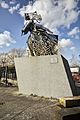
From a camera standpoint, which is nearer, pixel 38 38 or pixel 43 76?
pixel 43 76

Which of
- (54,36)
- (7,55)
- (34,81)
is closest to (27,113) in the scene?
(34,81)

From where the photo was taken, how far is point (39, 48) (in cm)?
1695

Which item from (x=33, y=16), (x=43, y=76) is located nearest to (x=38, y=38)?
(x=33, y=16)

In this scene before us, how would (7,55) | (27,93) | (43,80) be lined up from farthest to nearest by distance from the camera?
(7,55)
(27,93)
(43,80)

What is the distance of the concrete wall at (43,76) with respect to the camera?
45.6 ft

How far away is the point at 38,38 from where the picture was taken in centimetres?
1742

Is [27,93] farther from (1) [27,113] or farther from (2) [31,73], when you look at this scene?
(1) [27,113]

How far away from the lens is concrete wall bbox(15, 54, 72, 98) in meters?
13.9

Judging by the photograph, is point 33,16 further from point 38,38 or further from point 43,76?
point 43,76

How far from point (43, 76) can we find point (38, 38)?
13.5 feet

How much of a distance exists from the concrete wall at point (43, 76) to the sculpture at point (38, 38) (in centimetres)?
157

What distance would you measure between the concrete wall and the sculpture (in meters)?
1.57

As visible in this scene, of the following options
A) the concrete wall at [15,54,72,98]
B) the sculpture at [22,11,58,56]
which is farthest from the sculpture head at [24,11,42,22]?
the concrete wall at [15,54,72,98]

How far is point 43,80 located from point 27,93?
2.01 m
